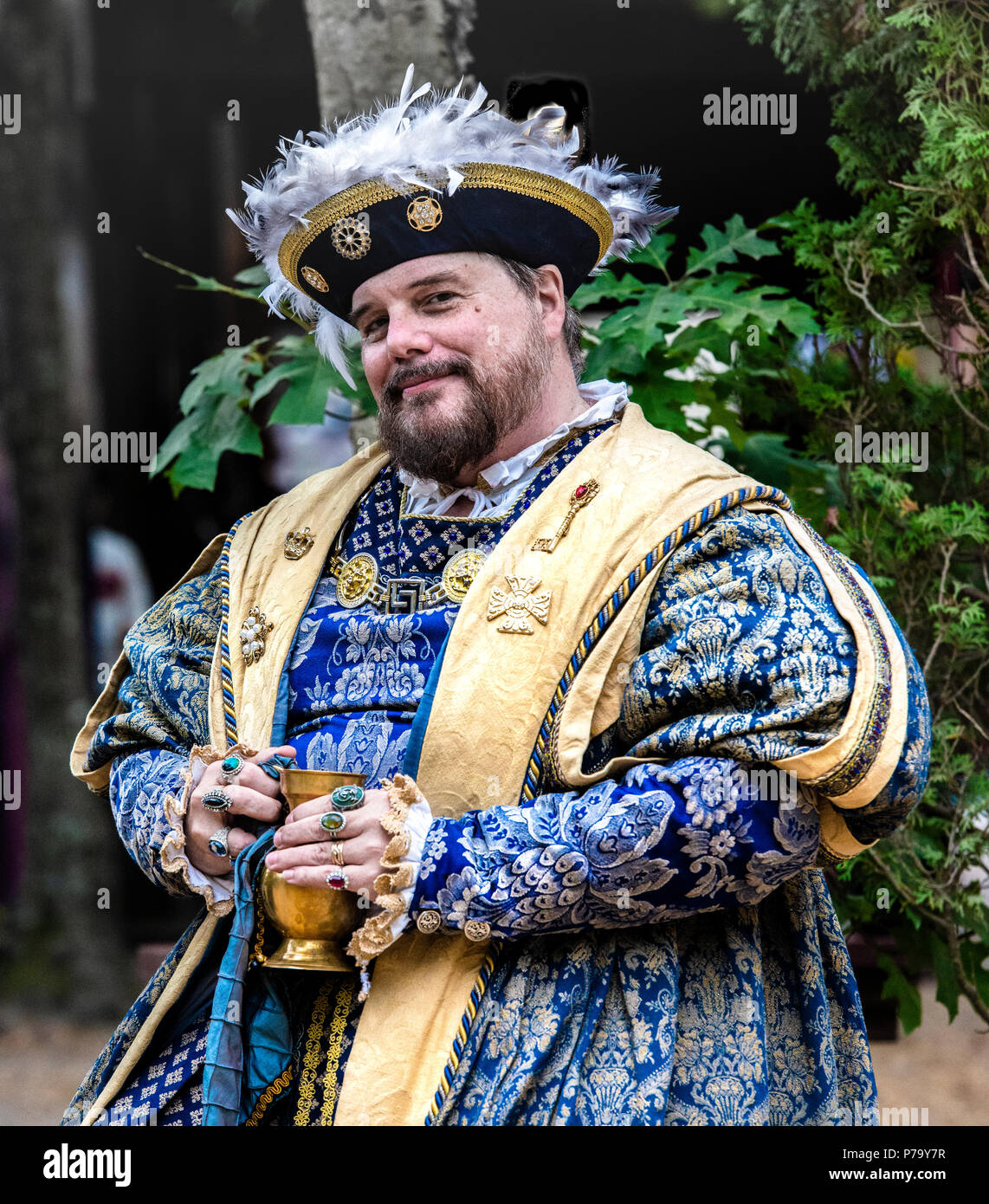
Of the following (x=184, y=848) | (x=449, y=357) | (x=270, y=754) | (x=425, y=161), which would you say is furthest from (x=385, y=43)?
(x=184, y=848)

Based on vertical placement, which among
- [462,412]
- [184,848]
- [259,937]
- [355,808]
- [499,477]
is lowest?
[259,937]

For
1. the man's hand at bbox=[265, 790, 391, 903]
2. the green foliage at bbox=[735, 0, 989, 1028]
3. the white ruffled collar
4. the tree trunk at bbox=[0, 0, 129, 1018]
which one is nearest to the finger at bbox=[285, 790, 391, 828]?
the man's hand at bbox=[265, 790, 391, 903]

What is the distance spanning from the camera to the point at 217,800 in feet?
7.70

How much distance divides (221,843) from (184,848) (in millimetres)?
82

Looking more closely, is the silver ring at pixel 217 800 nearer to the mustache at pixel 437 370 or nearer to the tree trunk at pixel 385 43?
the mustache at pixel 437 370

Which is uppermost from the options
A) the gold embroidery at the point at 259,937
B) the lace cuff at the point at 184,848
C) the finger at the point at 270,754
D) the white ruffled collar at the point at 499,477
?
the white ruffled collar at the point at 499,477

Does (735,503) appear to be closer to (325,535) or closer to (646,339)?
(325,535)

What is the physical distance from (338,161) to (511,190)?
0.32 metres

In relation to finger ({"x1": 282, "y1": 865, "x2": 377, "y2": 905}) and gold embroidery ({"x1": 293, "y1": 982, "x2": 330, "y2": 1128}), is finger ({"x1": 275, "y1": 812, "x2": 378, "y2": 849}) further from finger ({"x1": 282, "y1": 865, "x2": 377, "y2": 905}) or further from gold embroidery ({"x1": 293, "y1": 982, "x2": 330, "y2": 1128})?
gold embroidery ({"x1": 293, "y1": 982, "x2": 330, "y2": 1128})

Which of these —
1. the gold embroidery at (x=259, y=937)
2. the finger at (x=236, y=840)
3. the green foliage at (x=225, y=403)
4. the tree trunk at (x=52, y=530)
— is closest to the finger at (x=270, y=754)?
the finger at (x=236, y=840)

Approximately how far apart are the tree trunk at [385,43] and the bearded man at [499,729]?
117 cm

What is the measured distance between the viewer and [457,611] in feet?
8.23

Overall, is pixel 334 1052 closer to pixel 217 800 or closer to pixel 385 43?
pixel 217 800

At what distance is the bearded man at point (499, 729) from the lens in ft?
7.16
